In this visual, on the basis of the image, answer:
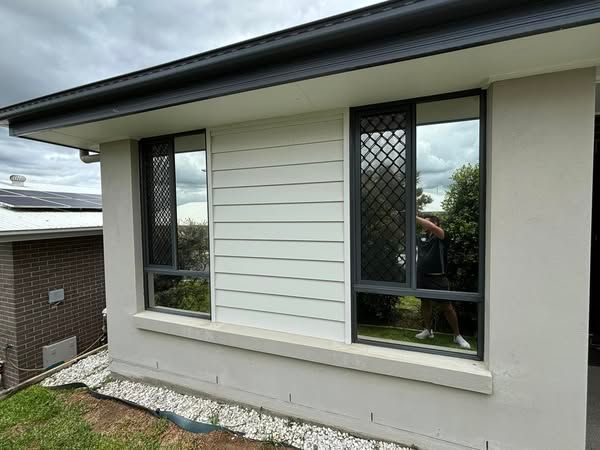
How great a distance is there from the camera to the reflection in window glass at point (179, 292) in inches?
119

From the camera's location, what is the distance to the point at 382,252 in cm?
225

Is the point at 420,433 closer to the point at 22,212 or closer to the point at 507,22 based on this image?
the point at 507,22

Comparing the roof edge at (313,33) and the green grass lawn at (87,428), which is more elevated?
the roof edge at (313,33)

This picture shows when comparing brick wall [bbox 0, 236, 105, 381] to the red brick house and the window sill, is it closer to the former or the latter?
the red brick house

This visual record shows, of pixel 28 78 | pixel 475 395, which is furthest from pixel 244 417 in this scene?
pixel 28 78

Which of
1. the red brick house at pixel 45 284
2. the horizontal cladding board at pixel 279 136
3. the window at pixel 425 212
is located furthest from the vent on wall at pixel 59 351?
the window at pixel 425 212

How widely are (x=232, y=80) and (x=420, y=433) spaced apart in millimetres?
2916

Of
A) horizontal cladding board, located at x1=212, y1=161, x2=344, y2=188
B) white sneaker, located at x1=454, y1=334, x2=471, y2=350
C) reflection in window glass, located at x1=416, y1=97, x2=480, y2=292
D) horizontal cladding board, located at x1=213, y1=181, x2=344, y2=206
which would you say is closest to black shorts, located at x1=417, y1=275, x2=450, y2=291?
reflection in window glass, located at x1=416, y1=97, x2=480, y2=292

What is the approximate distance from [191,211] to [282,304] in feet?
4.64

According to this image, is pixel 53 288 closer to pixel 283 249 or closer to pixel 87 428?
pixel 87 428

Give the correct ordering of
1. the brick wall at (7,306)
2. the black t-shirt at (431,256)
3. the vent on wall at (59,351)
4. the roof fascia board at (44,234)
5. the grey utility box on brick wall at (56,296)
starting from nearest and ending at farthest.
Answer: the black t-shirt at (431,256) → the roof fascia board at (44,234) → the brick wall at (7,306) → the vent on wall at (59,351) → the grey utility box on brick wall at (56,296)

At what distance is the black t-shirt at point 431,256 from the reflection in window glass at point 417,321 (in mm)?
304

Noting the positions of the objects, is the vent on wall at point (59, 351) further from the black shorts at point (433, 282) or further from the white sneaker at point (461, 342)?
the white sneaker at point (461, 342)

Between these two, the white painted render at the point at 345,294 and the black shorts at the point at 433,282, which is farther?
the black shorts at the point at 433,282
